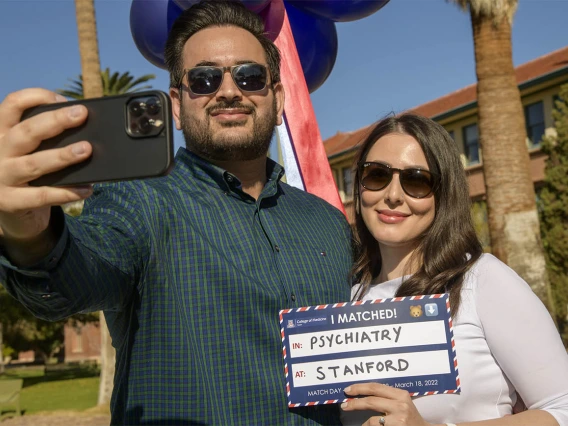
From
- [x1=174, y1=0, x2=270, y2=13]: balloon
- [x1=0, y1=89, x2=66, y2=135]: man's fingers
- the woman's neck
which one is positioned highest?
[x1=174, y1=0, x2=270, y2=13]: balloon

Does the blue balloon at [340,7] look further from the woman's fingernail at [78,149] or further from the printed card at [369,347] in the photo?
the woman's fingernail at [78,149]

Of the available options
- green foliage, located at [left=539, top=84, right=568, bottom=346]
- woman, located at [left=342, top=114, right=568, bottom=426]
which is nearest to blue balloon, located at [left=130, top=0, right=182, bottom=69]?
woman, located at [left=342, top=114, right=568, bottom=426]

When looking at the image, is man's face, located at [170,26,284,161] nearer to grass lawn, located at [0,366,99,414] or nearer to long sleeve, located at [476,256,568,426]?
long sleeve, located at [476,256,568,426]

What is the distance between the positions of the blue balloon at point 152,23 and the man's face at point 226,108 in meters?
1.84

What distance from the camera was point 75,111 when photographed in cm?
155

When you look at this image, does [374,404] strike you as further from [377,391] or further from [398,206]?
[398,206]

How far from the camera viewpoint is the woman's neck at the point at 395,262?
9.86ft

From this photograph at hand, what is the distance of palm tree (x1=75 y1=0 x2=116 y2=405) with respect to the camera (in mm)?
15086

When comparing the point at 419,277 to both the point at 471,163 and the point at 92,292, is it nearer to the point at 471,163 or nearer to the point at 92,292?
the point at 92,292

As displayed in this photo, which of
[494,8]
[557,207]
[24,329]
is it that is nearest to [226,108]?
[494,8]

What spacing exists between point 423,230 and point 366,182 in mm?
295

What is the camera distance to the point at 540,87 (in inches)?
1037

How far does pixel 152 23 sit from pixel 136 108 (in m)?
3.45

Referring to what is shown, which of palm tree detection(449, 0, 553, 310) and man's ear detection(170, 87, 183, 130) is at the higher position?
palm tree detection(449, 0, 553, 310)
